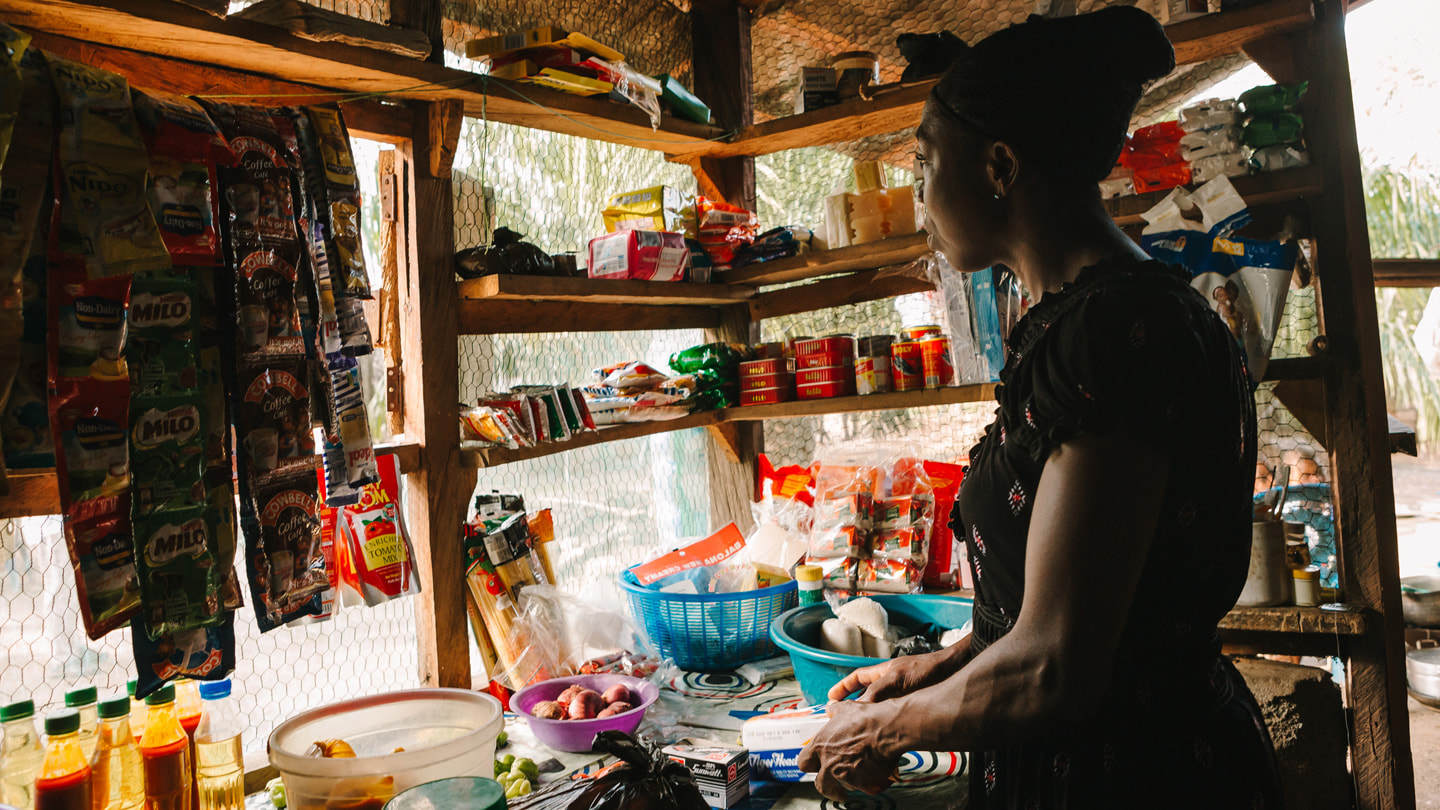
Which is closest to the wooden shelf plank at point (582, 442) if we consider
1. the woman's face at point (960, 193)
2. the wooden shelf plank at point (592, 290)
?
the wooden shelf plank at point (592, 290)

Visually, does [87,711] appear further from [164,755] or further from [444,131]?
[444,131]

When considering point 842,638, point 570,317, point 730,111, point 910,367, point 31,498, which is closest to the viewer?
point 31,498

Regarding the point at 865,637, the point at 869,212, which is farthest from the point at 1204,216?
the point at 865,637

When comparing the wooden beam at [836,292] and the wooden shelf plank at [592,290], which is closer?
the wooden shelf plank at [592,290]

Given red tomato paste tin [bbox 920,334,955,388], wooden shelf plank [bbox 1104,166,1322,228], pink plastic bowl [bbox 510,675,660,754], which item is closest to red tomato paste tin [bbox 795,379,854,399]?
red tomato paste tin [bbox 920,334,955,388]

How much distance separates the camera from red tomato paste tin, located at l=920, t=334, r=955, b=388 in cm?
204

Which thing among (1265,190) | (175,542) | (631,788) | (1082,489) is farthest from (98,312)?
(1265,190)

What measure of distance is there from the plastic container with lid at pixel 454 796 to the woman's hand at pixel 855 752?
398mm

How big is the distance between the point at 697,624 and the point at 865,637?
0.43 m

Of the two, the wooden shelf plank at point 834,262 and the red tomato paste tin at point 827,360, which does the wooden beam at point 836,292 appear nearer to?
the wooden shelf plank at point 834,262

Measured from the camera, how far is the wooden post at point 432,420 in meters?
1.71

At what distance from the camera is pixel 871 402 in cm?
213

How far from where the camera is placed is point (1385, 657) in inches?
63.1

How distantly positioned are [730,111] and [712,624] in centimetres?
151
